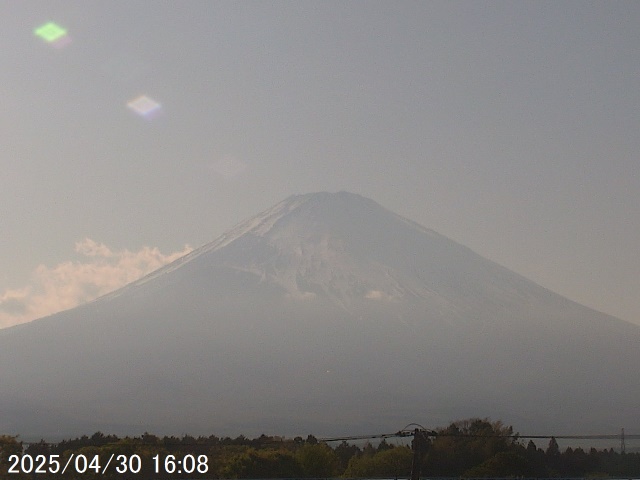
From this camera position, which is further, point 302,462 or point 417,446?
point 302,462

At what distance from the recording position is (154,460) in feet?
304

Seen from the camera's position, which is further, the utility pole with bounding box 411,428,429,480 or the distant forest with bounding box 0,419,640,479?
the distant forest with bounding box 0,419,640,479

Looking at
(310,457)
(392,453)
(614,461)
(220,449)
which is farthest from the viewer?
(614,461)

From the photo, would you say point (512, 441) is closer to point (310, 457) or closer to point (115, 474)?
point (310, 457)

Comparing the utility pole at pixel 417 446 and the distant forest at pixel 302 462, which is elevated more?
the utility pole at pixel 417 446

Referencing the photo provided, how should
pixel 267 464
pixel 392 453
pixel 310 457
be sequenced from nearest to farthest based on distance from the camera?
1. pixel 267 464
2. pixel 310 457
3. pixel 392 453

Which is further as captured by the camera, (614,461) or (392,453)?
(614,461)

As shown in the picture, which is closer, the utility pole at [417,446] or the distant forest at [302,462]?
the utility pole at [417,446]

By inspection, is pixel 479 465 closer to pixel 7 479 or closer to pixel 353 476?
pixel 353 476

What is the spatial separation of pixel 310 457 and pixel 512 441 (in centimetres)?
2534

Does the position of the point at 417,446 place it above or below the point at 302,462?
above

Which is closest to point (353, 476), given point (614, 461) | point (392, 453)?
point (392, 453)

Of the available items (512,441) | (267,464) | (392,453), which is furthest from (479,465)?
(267,464)

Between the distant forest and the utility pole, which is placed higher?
the utility pole
